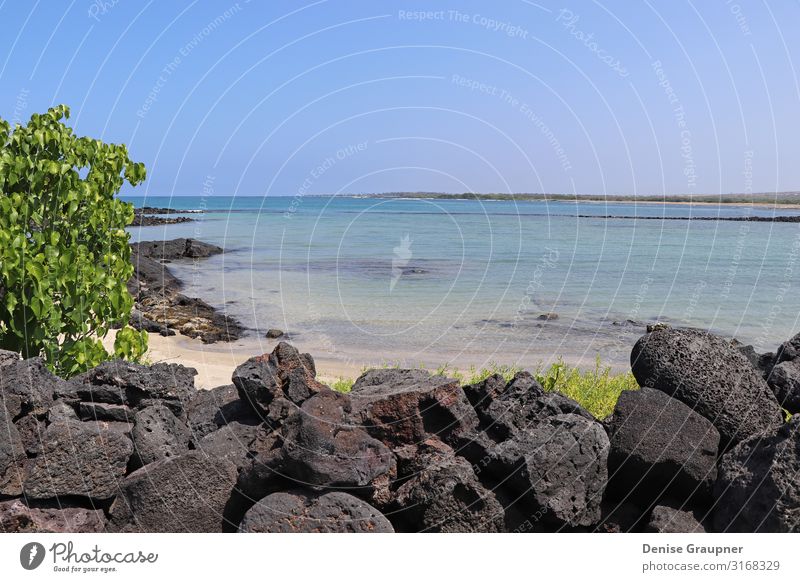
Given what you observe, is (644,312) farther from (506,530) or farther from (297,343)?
(506,530)

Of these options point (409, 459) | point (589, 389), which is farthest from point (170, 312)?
point (409, 459)

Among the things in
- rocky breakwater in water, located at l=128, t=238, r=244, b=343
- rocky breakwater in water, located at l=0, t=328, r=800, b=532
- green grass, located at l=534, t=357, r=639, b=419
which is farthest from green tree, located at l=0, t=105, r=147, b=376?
green grass, located at l=534, t=357, r=639, b=419

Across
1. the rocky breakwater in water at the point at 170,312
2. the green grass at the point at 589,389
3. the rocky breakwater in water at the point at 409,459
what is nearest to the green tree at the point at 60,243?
the rocky breakwater in water at the point at 409,459

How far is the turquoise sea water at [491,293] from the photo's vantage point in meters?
16.5

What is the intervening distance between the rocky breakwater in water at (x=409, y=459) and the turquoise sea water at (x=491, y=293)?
7.91m

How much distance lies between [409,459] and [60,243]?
185 inches

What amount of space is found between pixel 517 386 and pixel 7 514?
4240 millimetres

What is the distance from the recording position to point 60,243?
7.82 metres

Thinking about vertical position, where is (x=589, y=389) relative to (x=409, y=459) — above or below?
above

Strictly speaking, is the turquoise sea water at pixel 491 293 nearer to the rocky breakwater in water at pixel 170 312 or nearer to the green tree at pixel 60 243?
the rocky breakwater in water at pixel 170 312

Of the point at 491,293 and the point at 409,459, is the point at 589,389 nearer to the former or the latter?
the point at 409,459

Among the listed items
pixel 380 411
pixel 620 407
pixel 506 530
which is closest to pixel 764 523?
pixel 620 407

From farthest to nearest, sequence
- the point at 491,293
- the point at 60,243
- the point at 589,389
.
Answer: the point at 491,293 < the point at 589,389 < the point at 60,243

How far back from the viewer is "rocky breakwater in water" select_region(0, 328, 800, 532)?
17.5ft
